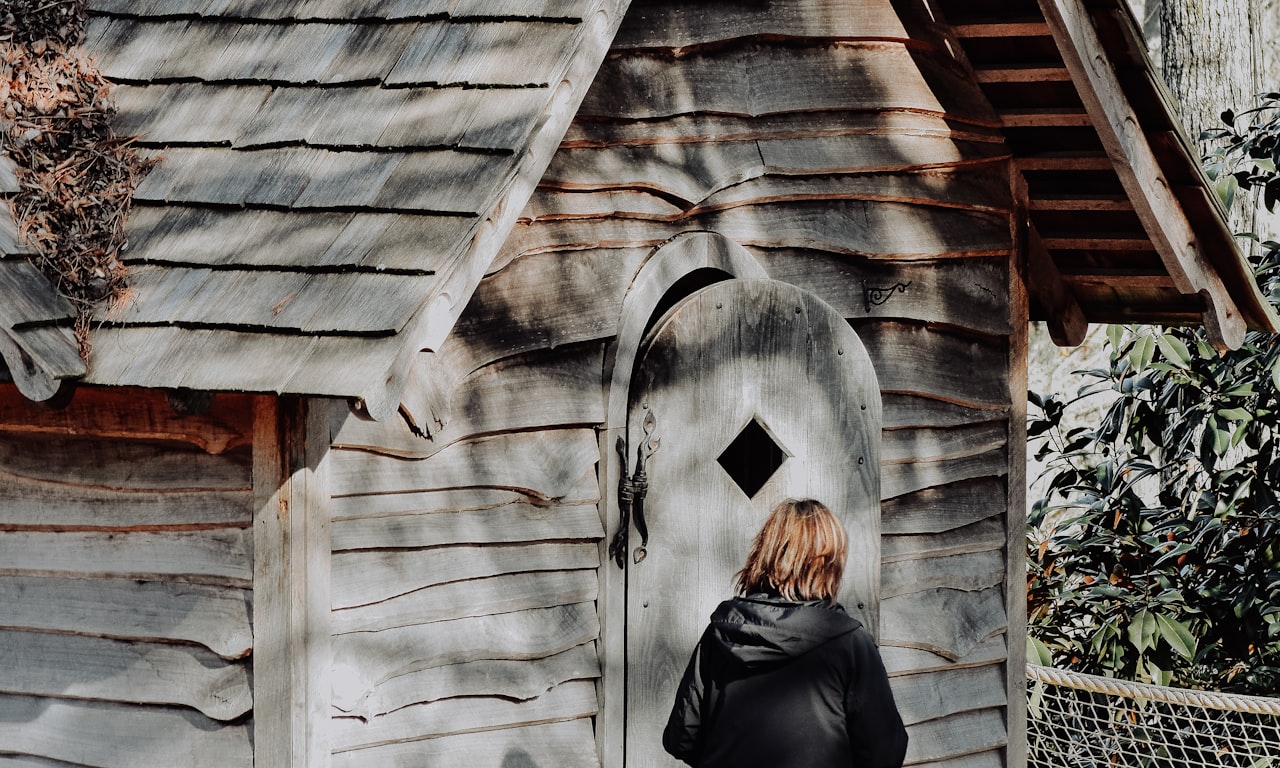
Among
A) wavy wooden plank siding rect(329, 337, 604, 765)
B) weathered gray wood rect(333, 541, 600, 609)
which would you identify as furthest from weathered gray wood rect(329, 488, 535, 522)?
weathered gray wood rect(333, 541, 600, 609)

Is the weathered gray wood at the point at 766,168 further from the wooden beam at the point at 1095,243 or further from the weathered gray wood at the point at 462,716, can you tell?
the weathered gray wood at the point at 462,716

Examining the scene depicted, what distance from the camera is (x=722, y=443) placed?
200 inches

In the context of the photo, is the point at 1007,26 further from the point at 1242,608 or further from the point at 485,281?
the point at 1242,608

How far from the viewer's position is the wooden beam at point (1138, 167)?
530 cm

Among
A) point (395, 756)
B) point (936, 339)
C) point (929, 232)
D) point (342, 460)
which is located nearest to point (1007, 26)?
point (929, 232)

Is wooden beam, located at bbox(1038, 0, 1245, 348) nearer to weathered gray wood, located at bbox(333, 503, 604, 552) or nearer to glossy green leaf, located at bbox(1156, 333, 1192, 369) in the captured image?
glossy green leaf, located at bbox(1156, 333, 1192, 369)

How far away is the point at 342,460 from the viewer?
4078 millimetres

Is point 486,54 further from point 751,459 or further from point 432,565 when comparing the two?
point 751,459

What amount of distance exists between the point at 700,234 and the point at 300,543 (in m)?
1.86

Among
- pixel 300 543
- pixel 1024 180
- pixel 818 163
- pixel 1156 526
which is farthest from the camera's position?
pixel 1156 526

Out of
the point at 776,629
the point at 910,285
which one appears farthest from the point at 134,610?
the point at 910,285

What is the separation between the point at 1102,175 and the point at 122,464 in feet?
13.3

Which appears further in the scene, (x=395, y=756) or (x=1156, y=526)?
(x=1156, y=526)

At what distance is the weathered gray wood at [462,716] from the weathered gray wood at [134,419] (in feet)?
2.79
